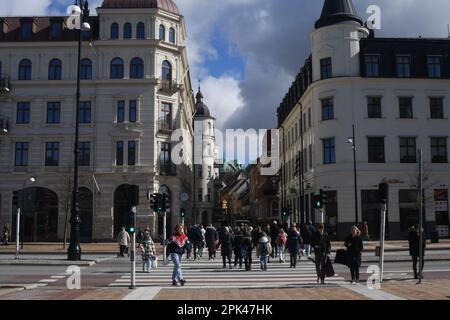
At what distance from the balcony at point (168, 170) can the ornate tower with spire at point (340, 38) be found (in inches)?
567

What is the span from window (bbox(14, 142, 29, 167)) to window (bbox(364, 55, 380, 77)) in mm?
29401

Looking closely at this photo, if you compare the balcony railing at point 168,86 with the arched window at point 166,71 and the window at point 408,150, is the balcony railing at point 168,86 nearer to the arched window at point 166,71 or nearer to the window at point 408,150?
the arched window at point 166,71

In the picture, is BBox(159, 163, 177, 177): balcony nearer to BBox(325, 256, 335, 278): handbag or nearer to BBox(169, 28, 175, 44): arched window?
BBox(169, 28, 175, 44): arched window

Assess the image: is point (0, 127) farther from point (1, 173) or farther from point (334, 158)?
point (334, 158)

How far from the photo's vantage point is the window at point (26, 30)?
46156mm

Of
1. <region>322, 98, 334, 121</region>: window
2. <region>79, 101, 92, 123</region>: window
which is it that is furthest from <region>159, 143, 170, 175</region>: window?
<region>322, 98, 334, 121</region>: window

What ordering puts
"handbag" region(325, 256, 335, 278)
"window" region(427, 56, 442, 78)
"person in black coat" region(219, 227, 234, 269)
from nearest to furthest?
"handbag" region(325, 256, 335, 278)
"person in black coat" region(219, 227, 234, 269)
"window" region(427, 56, 442, 78)

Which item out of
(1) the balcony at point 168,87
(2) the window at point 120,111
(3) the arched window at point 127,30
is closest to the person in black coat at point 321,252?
(2) the window at point 120,111

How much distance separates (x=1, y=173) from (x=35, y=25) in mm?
13189

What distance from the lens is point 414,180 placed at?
42.3 metres

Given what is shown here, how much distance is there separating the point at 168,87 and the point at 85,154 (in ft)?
29.9

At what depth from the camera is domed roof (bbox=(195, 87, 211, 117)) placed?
108 m

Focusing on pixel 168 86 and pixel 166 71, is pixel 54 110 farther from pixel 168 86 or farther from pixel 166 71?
pixel 166 71
